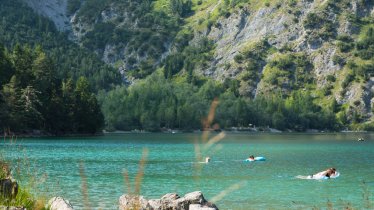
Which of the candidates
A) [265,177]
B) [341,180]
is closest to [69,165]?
[265,177]

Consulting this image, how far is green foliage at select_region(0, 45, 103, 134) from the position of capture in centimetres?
14788

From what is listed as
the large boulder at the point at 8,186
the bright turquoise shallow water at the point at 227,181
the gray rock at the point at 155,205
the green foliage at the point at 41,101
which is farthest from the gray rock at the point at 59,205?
the green foliage at the point at 41,101

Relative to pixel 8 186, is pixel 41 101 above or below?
above

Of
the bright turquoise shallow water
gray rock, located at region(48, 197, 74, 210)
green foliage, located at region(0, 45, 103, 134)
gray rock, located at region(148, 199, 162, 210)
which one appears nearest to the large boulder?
gray rock, located at region(48, 197, 74, 210)

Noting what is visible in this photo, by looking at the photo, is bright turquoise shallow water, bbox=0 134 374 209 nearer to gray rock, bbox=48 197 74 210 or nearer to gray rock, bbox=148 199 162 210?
gray rock, bbox=148 199 162 210

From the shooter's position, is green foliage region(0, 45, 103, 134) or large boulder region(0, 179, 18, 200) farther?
green foliage region(0, 45, 103, 134)

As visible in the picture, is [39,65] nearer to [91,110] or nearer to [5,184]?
[91,110]

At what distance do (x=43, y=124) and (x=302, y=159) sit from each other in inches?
3374

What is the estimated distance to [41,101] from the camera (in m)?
161

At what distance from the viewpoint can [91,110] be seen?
18112 centimetres

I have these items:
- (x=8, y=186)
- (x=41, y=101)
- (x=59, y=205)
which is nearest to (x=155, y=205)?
(x=59, y=205)

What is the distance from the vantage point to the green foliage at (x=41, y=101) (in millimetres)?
147875

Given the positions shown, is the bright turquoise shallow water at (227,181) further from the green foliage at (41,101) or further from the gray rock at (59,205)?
the green foliage at (41,101)

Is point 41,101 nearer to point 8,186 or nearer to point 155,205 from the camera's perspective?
point 155,205
